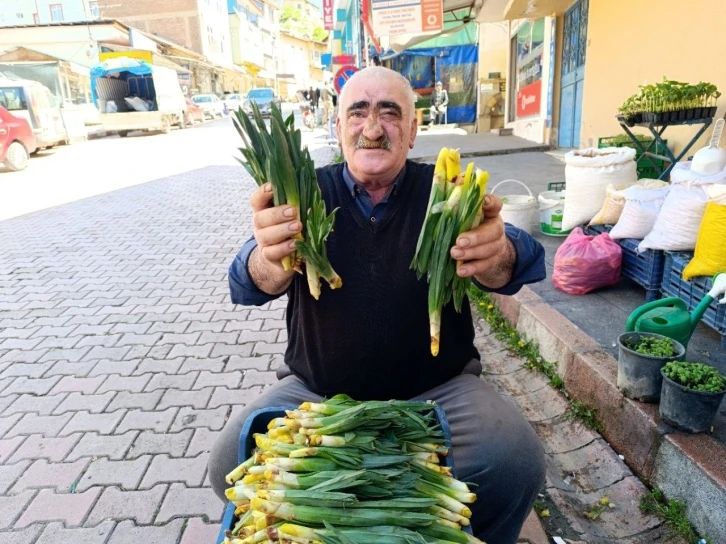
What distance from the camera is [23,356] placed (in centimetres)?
418

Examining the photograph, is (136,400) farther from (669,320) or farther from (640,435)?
(669,320)

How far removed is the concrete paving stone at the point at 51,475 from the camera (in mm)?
2695

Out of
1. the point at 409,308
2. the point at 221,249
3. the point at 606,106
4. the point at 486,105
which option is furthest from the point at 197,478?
the point at 486,105

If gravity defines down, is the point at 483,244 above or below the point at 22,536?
above

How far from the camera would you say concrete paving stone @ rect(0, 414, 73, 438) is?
317 cm

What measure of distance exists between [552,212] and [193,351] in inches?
145

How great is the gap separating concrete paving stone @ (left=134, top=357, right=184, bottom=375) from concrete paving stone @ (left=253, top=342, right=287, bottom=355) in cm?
56

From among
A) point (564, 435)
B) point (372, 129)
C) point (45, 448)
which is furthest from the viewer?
point (45, 448)

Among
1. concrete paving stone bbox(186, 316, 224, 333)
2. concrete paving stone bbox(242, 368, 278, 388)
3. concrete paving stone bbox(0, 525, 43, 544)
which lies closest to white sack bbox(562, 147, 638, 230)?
concrete paving stone bbox(242, 368, 278, 388)

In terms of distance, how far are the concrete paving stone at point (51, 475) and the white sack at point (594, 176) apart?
426 cm

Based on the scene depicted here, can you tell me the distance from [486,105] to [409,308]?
61.0ft

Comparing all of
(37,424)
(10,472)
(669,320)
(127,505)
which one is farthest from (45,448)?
(669,320)

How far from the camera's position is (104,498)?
2.58 m

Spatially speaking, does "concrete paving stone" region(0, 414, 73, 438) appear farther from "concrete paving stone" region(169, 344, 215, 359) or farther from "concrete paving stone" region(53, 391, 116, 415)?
"concrete paving stone" region(169, 344, 215, 359)
